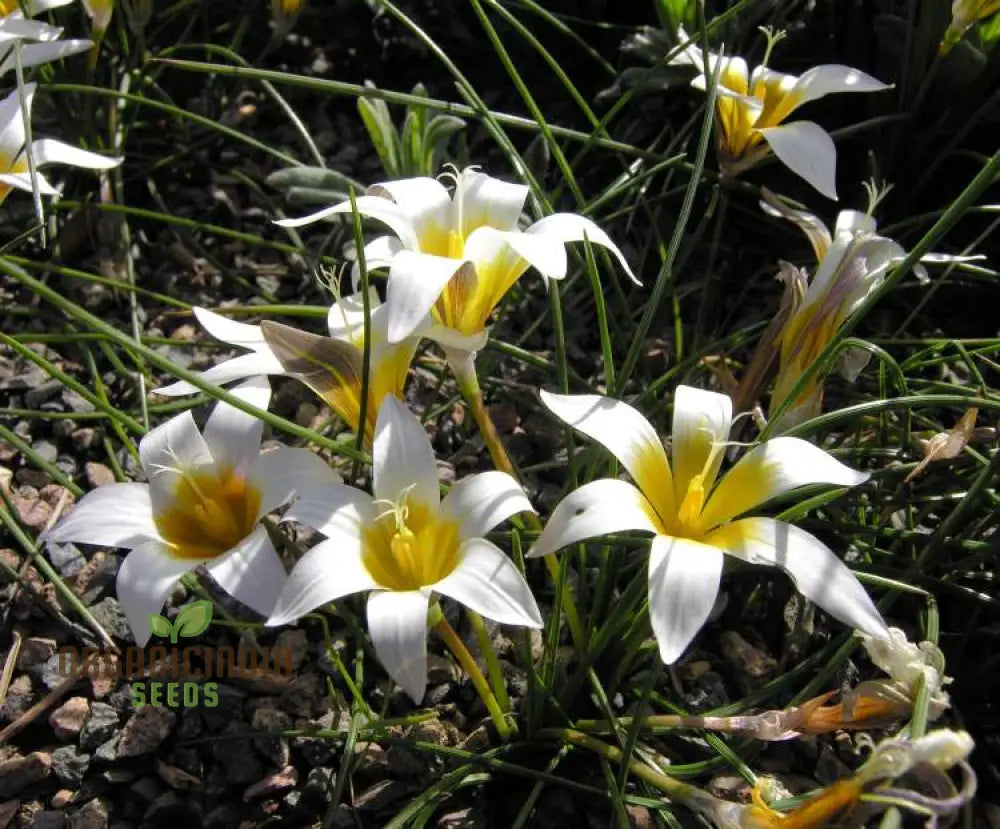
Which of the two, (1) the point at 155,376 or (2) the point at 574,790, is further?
(1) the point at 155,376

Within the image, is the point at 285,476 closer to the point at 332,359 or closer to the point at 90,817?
the point at 332,359

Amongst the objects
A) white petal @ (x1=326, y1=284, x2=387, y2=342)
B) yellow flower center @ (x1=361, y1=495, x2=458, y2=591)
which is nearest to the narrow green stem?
yellow flower center @ (x1=361, y1=495, x2=458, y2=591)

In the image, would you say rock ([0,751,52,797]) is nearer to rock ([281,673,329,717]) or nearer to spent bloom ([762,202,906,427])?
rock ([281,673,329,717])

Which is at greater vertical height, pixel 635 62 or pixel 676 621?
pixel 635 62

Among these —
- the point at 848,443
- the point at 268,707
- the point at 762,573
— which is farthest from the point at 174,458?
the point at 848,443

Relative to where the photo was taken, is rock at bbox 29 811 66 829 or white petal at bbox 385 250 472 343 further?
rock at bbox 29 811 66 829

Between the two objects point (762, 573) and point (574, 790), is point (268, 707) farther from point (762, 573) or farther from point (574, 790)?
point (762, 573)
